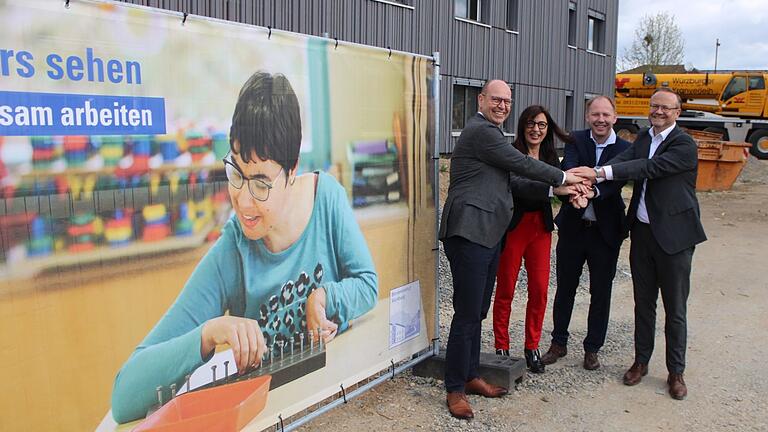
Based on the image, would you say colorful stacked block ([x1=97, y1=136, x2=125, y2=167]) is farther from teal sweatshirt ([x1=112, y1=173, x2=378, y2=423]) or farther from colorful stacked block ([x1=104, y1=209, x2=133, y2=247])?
teal sweatshirt ([x1=112, y1=173, x2=378, y2=423])

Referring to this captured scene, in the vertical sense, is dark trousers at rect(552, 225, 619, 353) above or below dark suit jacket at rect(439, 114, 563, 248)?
below

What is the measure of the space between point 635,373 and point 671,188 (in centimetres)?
140

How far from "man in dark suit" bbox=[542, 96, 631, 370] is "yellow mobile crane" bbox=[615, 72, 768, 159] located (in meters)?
25.7

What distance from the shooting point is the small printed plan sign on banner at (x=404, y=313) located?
4680 mm

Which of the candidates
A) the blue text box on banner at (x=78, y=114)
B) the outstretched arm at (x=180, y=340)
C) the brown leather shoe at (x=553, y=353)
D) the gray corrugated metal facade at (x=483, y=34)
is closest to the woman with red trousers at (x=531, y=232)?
the brown leather shoe at (x=553, y=353)

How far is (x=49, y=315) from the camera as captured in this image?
270cm

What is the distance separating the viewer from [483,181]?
441 centimetres

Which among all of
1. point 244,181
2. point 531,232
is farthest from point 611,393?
point 244,181

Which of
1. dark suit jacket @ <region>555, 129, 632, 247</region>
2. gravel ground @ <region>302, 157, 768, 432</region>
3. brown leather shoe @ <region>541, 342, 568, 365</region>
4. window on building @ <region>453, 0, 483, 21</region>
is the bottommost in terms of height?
gravel ground @ <region>302, 157, 768, 432</region>

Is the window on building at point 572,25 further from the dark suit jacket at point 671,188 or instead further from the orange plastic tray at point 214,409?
the orange plastic tray at point 214,409

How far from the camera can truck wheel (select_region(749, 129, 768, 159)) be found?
28.1 meters

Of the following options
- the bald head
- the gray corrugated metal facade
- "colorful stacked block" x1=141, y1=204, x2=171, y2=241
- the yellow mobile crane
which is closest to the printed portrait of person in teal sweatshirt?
"colorful stacked block" x1=141, y1=204, x2=171, y2=241

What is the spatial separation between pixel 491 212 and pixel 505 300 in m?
1.04

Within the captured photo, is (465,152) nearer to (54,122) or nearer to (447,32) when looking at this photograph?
(54,122)
